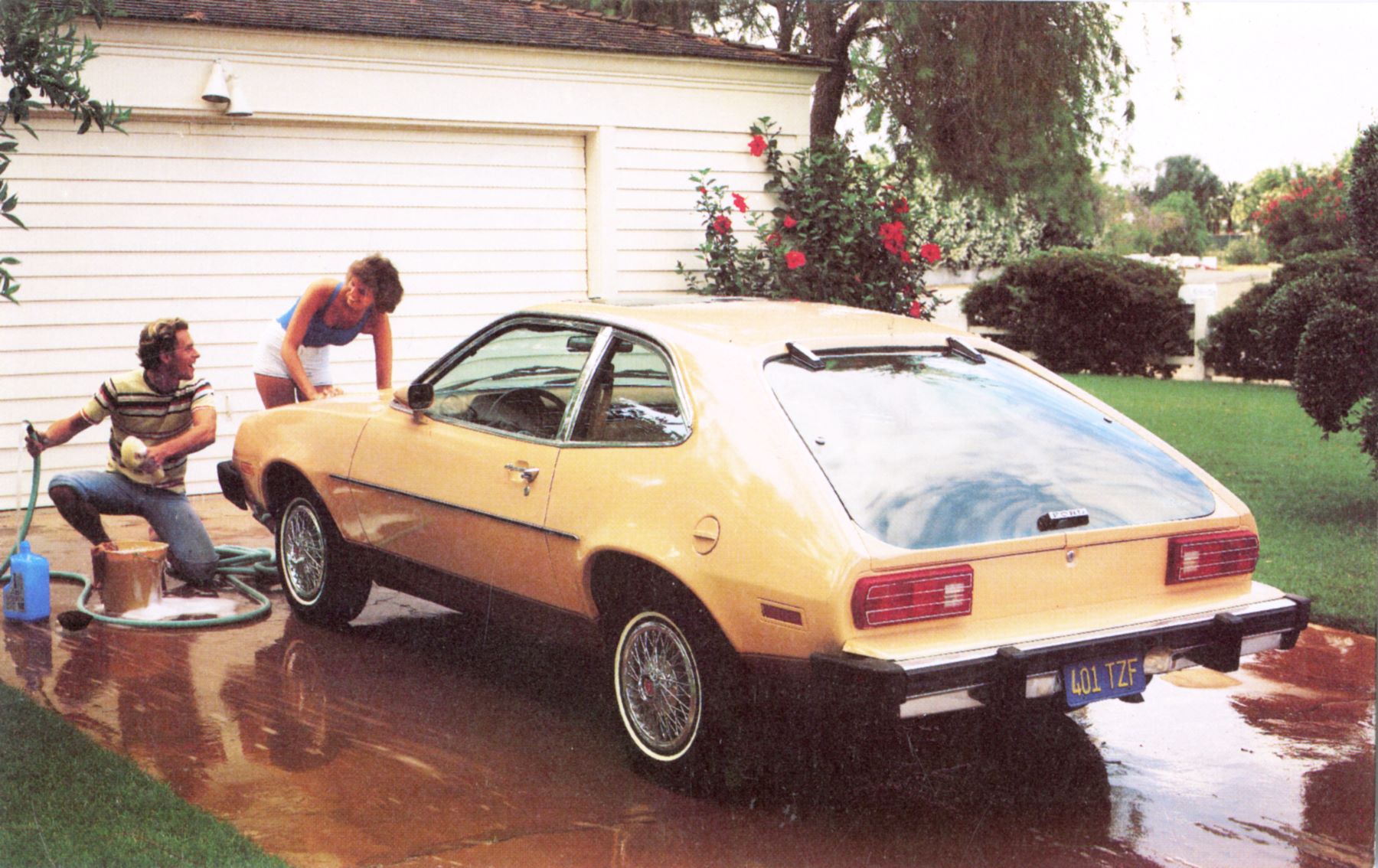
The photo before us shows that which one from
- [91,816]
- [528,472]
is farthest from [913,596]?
[91,816]

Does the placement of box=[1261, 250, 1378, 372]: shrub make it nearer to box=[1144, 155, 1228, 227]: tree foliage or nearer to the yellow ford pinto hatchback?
the yellow ford pinto hatchback

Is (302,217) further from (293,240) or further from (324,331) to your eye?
(324,331)

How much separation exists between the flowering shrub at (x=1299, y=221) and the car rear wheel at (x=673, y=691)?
10.8 meters

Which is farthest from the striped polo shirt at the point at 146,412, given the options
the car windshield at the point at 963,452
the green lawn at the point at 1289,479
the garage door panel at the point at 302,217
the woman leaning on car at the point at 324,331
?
the green lawn at the point at 1289,479

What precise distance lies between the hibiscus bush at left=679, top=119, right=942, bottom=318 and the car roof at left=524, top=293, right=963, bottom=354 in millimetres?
5799

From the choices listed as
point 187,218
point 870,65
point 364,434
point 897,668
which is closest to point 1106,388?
point 870,65

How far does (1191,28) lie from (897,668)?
28.1 feet

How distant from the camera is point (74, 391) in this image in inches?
372

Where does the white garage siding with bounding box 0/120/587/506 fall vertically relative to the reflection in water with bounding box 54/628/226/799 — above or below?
above

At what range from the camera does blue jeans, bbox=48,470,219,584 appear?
675cm

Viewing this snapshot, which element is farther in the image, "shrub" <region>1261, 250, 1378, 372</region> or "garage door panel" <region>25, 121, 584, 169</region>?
"garage door panel" <region>25, 121, 584, 169</region>

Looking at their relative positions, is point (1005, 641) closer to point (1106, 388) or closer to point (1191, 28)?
point (1191, 28)

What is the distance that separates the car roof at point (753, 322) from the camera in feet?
15.5

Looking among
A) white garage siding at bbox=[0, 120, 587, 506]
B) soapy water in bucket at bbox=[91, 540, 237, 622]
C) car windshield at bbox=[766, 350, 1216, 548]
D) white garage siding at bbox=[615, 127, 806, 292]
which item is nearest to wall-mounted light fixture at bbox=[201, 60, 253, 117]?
white garage siding at bbox=[0, 120, 587, 506]
